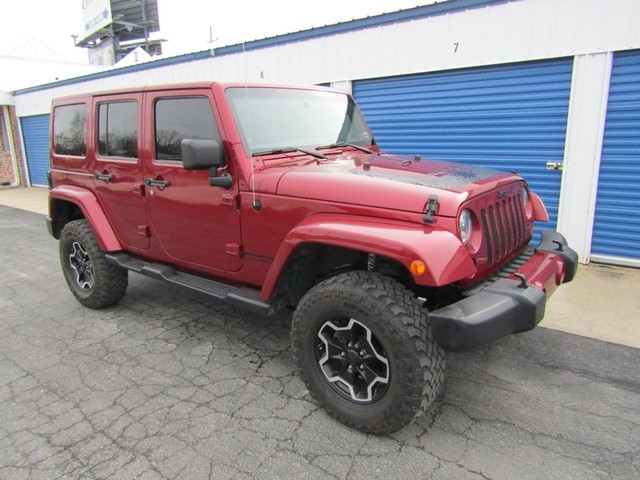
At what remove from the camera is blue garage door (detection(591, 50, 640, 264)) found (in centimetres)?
500

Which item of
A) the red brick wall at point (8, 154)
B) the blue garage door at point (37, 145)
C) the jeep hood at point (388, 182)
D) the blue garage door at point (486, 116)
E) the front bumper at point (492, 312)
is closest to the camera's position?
the front bumper at point (492, 312)

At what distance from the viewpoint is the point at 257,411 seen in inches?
103

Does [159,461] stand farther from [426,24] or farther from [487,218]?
[426,24]

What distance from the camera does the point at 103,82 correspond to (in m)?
12.6

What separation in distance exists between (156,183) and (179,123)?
0.50 meters

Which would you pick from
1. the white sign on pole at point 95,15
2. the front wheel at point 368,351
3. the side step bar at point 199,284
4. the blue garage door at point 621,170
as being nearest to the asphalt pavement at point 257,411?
the front wheel at point 368,351

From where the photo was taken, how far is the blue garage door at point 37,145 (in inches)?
580

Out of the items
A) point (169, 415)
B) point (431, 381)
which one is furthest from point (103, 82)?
point (431, 381)

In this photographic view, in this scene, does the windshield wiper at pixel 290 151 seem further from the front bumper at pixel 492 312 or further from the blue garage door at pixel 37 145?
the blue garage door at pixel 37 145

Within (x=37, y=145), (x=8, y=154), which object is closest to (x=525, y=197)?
(x=37, y=145)

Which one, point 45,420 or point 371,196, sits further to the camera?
point 45,420

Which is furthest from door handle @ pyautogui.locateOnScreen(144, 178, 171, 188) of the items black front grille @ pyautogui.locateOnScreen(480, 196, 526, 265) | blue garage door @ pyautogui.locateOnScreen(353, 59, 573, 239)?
blue garage door @ pyautogui.locateOnScreen(353, 59, 573, 239)

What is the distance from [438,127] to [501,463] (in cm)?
513

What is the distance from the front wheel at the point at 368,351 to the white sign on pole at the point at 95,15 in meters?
28.5
